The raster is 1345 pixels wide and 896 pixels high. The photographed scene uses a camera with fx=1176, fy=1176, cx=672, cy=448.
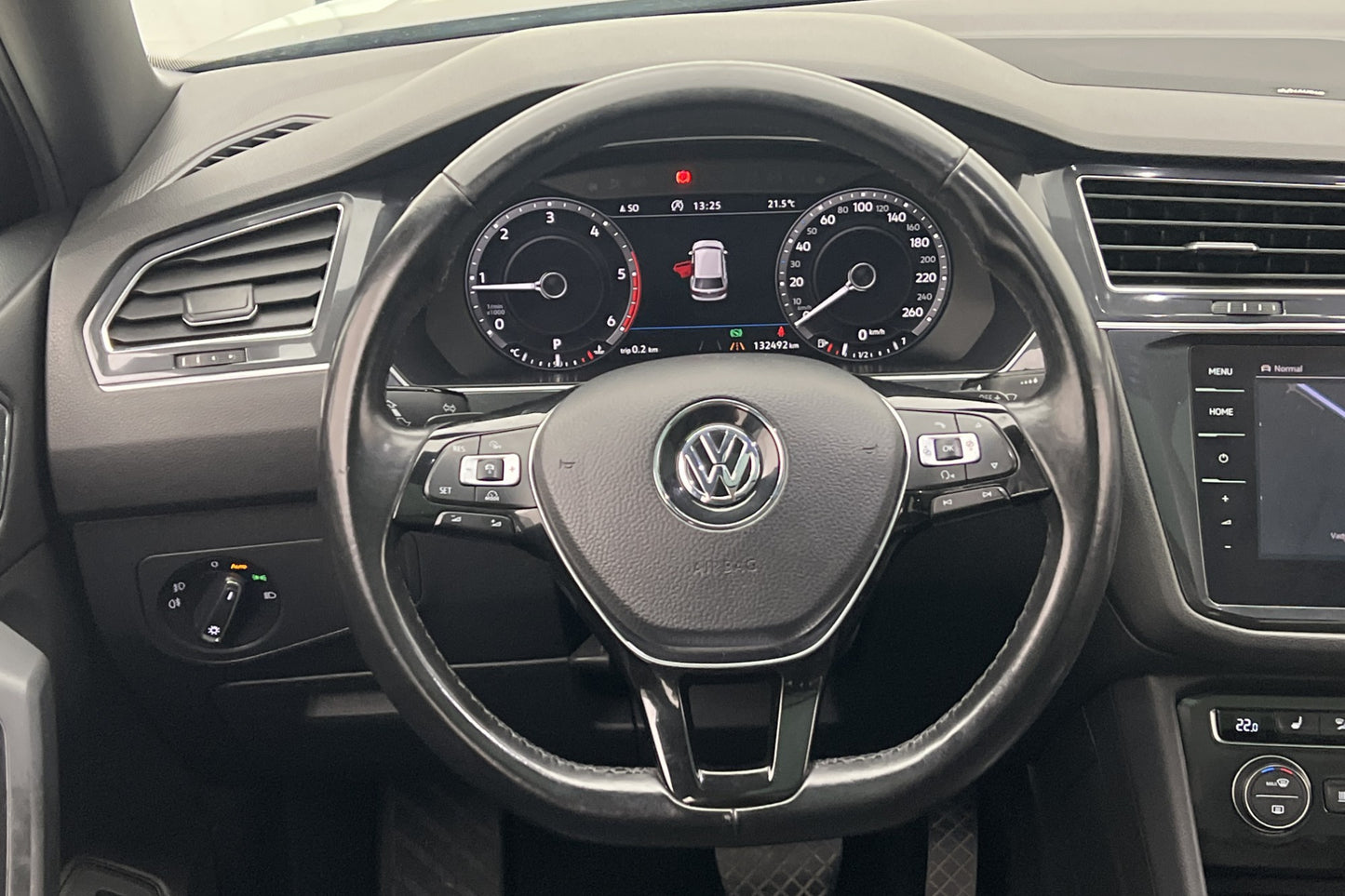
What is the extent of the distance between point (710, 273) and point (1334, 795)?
87cm

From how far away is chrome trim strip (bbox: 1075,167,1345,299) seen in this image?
1.24m

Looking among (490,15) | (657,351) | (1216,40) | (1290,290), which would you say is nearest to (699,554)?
(657,351)

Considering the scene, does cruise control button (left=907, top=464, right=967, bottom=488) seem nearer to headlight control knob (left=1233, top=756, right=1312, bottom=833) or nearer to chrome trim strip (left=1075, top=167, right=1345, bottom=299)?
chrome trim strip (left=1075, top=167, right=1345, bottom=299)

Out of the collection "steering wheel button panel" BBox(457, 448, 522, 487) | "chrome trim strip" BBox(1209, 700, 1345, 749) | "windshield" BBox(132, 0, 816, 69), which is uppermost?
"windshield" BBox(132, 0, 816, 69)

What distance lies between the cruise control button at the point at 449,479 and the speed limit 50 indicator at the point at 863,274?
47cm

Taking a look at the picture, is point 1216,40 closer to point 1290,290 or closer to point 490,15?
point 1290,290

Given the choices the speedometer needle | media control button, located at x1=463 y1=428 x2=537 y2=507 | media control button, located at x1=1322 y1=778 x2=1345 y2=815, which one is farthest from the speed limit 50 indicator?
media control button, located at x1=1322 y1=778 x2=1345 y2=815

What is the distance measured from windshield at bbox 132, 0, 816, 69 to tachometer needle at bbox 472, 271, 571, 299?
0.45 m

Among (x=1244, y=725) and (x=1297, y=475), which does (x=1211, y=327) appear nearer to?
(x=1297, y=475)

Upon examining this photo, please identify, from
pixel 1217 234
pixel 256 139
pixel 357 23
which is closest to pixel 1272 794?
pixel 1217 234

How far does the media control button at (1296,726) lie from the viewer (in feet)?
4.11

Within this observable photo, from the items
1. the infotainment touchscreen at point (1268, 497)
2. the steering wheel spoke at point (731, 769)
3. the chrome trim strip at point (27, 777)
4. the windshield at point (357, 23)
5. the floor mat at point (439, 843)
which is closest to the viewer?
the steering wheel spoke at point (731, 769)

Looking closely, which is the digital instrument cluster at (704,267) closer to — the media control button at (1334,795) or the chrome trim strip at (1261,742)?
the chrome trim strip at (1261,742)

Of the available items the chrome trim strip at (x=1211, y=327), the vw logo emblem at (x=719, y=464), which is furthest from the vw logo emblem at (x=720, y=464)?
the chrome trim strip at (x=1211, y=327)
